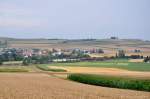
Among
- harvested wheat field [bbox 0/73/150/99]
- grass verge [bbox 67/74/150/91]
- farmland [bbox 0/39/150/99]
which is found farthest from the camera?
grass verge [bbox 67/74/150/91]

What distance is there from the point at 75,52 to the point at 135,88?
277 ft

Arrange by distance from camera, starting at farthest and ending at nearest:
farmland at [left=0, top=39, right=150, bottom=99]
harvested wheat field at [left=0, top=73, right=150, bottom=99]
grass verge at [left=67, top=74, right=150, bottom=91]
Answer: grass verge at [left=67, top=74, right=150, bottom=91] → farmland at [left=0, top=39, right=150, bottom=99] → harvested wheat field at [left=0, top=73, right=150, bottom=99]

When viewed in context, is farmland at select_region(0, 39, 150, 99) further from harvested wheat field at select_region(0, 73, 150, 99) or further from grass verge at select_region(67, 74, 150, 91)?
grass verge at select_region(67, 74, 150, 91)

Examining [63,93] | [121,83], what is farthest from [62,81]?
[63,93]

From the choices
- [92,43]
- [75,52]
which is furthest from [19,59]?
[92,43]

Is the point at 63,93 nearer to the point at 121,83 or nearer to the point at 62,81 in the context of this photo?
the point at 121,83

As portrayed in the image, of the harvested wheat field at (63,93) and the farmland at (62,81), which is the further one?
the farmland at (62,81)

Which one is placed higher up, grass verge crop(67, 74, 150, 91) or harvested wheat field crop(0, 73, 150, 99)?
harvested wheat field crop(0, 73, 150, 99)

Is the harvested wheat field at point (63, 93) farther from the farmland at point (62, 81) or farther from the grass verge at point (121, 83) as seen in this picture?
the grass verge at point (121, 83)

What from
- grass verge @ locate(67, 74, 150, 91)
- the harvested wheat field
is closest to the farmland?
the harvested wheat field

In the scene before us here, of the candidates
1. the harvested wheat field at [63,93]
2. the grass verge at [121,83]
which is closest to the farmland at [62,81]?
the harvested wheat field at [63,93]

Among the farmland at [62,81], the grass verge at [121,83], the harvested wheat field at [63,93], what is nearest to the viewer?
the harvested wheat field at [63,93]

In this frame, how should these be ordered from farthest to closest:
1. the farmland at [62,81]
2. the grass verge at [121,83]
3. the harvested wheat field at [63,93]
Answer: the grass verge at [121,83] → the farmland at [62,81] → the harvested wheat field at [63,93]

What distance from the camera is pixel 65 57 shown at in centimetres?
11306
